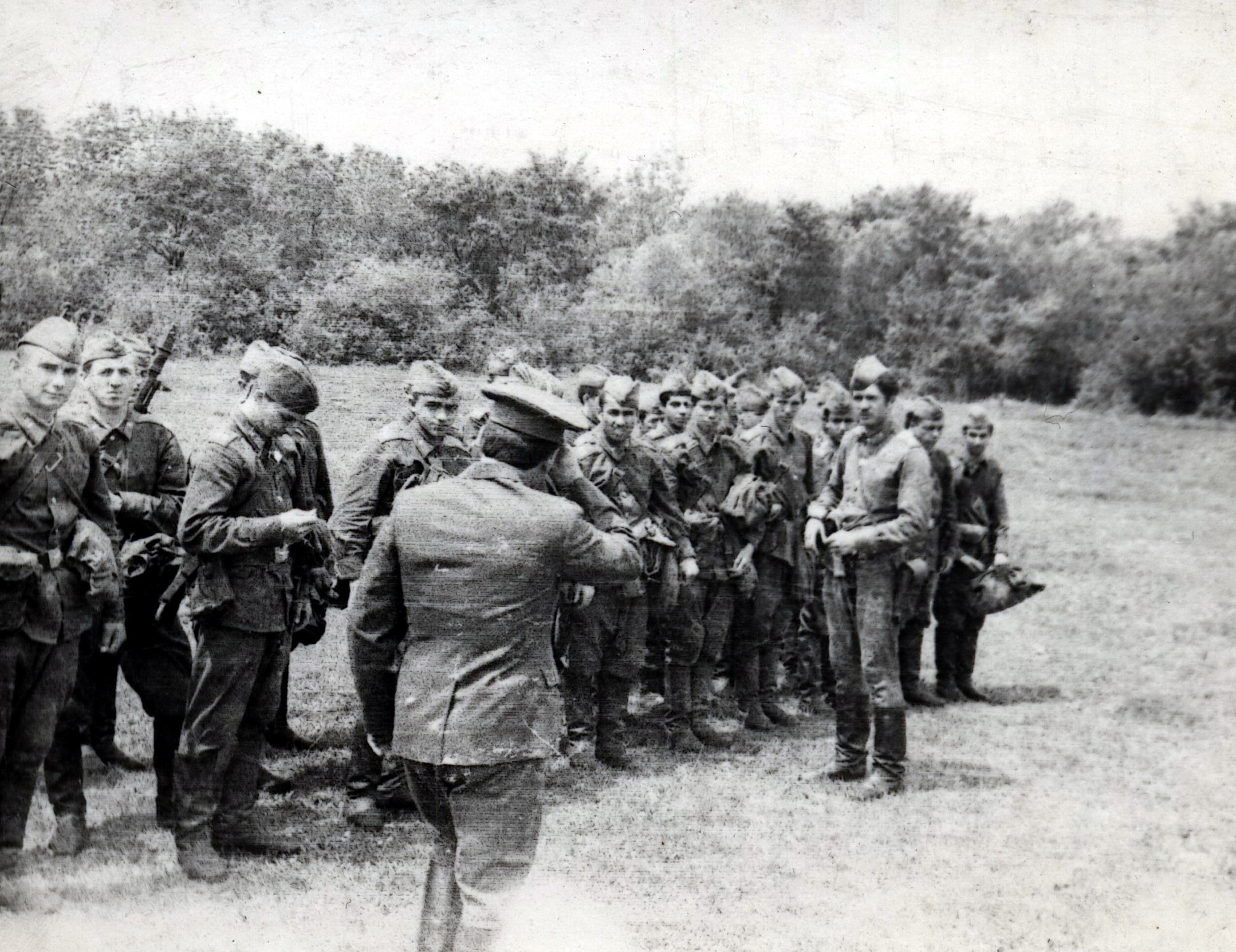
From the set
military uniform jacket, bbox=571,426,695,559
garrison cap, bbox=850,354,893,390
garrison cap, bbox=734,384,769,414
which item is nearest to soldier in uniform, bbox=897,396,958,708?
garrison cap, bbox=734,384,769,414

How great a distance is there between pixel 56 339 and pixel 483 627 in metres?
2.16

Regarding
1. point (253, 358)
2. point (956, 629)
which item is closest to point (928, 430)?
point (956, 629)

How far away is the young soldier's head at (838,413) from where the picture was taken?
24.8ft

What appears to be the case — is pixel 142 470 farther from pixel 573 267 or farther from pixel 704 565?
pixel 704 565

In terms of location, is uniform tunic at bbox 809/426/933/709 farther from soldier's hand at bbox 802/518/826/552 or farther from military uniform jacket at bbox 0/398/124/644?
military uniform jacket at bbox 0/398/124/644

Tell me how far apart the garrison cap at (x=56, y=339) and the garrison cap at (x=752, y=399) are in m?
5.08

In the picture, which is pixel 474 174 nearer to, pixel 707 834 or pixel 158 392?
pixel 158 392

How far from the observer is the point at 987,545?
7988 mm

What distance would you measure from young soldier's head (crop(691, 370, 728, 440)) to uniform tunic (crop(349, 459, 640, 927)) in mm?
3699

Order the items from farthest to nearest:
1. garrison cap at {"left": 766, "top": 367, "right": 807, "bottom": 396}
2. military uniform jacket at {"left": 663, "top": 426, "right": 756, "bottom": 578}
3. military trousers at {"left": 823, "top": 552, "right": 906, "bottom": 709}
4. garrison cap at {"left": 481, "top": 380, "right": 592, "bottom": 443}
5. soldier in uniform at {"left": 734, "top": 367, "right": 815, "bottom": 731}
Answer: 1. garrison cap at {"left": 766, "top": 367, "right": 807, "bottom": 396}
2. soldier in uniform at {"left": 734, "top": 367, "right": 815, "bottom": 731}
3. military uniform jacket at {"left": 663, "top": 426, "right": 756, "bottom": 578}
4. military trousers at {"left": 823, "top": 552, "right": 906, "bottom": 709}
5. garrison cap at {"left": 481, "top": 380, "right": 592, "bottom": 443}

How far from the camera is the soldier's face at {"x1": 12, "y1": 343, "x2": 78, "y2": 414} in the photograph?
3.94 meters

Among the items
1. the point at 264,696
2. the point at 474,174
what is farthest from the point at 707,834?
the point at 474,174

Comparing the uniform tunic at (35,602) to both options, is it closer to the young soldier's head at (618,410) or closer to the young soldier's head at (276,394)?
the young soldier's head at (276,394)

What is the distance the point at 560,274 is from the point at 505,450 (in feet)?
10.5
